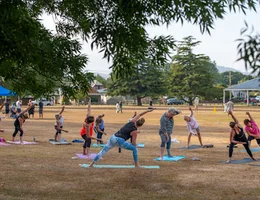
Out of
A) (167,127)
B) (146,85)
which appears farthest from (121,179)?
(146,85)

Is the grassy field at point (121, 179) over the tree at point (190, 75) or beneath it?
beneath

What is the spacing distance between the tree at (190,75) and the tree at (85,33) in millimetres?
75655

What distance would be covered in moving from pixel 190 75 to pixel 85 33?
77651 millimetres

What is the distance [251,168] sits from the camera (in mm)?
11609

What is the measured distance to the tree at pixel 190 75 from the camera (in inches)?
3270

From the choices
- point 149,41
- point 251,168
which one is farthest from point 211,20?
point 251,168

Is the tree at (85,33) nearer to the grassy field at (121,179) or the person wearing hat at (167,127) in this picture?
the grassy field at (121,179)

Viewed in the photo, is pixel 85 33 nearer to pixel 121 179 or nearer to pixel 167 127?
pixel 121 179

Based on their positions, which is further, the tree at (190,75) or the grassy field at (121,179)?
the tree at (190,75)

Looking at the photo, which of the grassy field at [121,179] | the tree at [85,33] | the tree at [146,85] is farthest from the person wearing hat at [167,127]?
the tree at [146,85]

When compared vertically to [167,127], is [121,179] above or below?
below

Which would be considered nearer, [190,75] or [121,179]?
[121,179]

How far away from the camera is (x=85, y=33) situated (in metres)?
6.53

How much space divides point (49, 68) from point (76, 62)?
500 millimetres
